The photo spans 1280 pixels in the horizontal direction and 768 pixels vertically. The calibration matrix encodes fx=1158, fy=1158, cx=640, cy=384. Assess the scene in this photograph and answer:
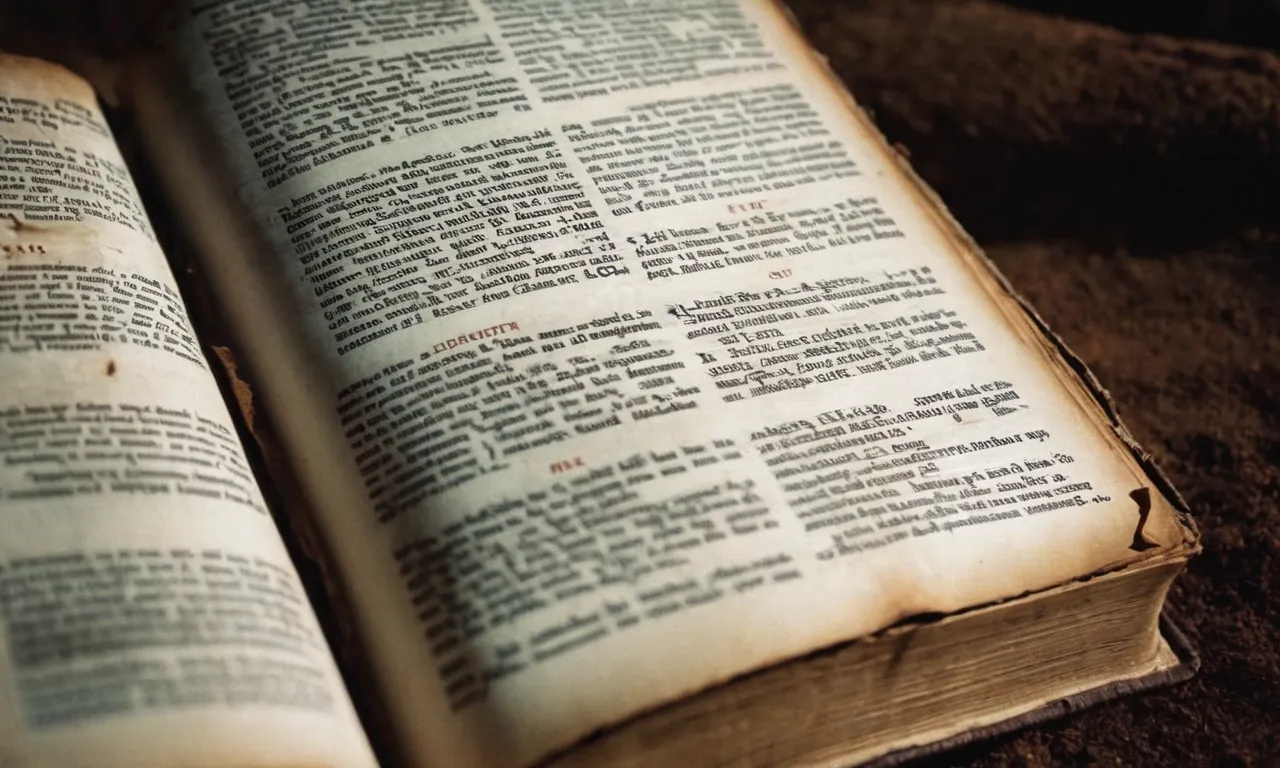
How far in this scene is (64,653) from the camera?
24.6 inches

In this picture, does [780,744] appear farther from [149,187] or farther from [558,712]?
[149,187]

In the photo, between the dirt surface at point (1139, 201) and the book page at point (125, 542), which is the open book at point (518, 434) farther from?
the dirt surface at point (1139, 201)

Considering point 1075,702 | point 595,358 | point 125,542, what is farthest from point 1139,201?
point 125,542

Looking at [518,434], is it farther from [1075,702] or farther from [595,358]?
[1075,702]

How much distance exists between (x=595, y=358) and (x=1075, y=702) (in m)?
0.41

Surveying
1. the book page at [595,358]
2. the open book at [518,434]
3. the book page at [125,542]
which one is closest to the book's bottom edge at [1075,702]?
the open book at [518,434]

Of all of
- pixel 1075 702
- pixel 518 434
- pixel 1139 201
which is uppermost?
pixel 518 434

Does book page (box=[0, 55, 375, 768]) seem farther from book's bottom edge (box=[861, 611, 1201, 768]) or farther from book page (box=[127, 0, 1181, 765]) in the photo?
book's bottom edge (box=[861, 611, 1201, 768])

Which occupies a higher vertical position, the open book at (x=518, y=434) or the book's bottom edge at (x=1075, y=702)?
the open book at (x=518, y=434)

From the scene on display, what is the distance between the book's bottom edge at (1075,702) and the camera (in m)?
0.78

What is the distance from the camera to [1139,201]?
4.02ft

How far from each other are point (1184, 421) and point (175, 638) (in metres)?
0.85

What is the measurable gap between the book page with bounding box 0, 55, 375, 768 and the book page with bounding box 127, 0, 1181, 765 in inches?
2.3

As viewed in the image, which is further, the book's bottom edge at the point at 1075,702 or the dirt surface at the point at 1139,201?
the dirt surface at the point at 1139,201
